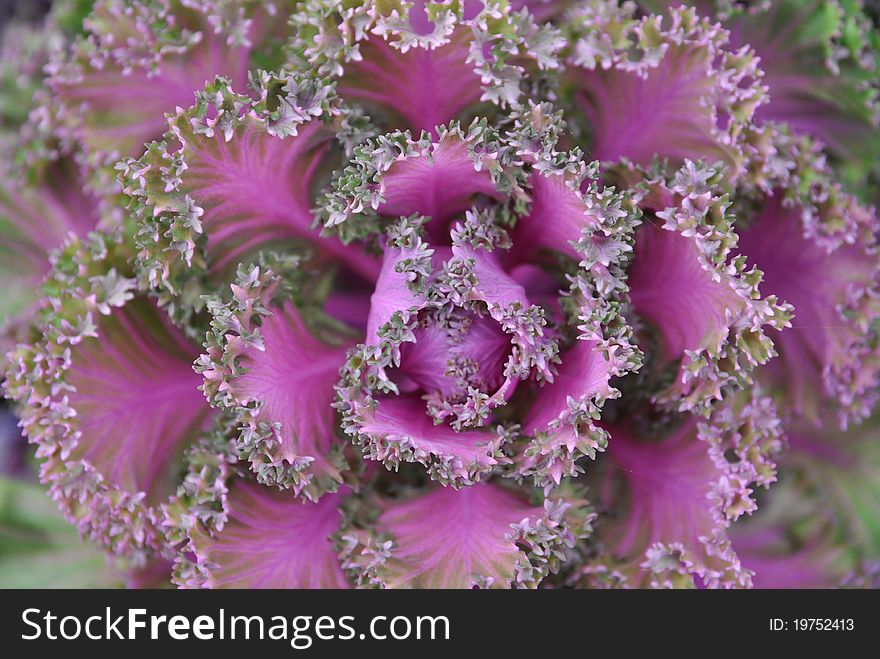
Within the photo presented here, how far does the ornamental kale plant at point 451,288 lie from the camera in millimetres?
2115

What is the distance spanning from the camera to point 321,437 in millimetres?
2338

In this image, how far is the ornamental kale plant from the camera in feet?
6.94

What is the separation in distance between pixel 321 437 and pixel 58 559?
168 centimetres

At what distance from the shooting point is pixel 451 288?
6.59 ft

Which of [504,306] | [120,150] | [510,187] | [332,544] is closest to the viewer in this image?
[504,306]

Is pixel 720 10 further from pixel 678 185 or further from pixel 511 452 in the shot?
pixel 511 452

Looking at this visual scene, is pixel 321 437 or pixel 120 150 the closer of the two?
pixel 321 437
